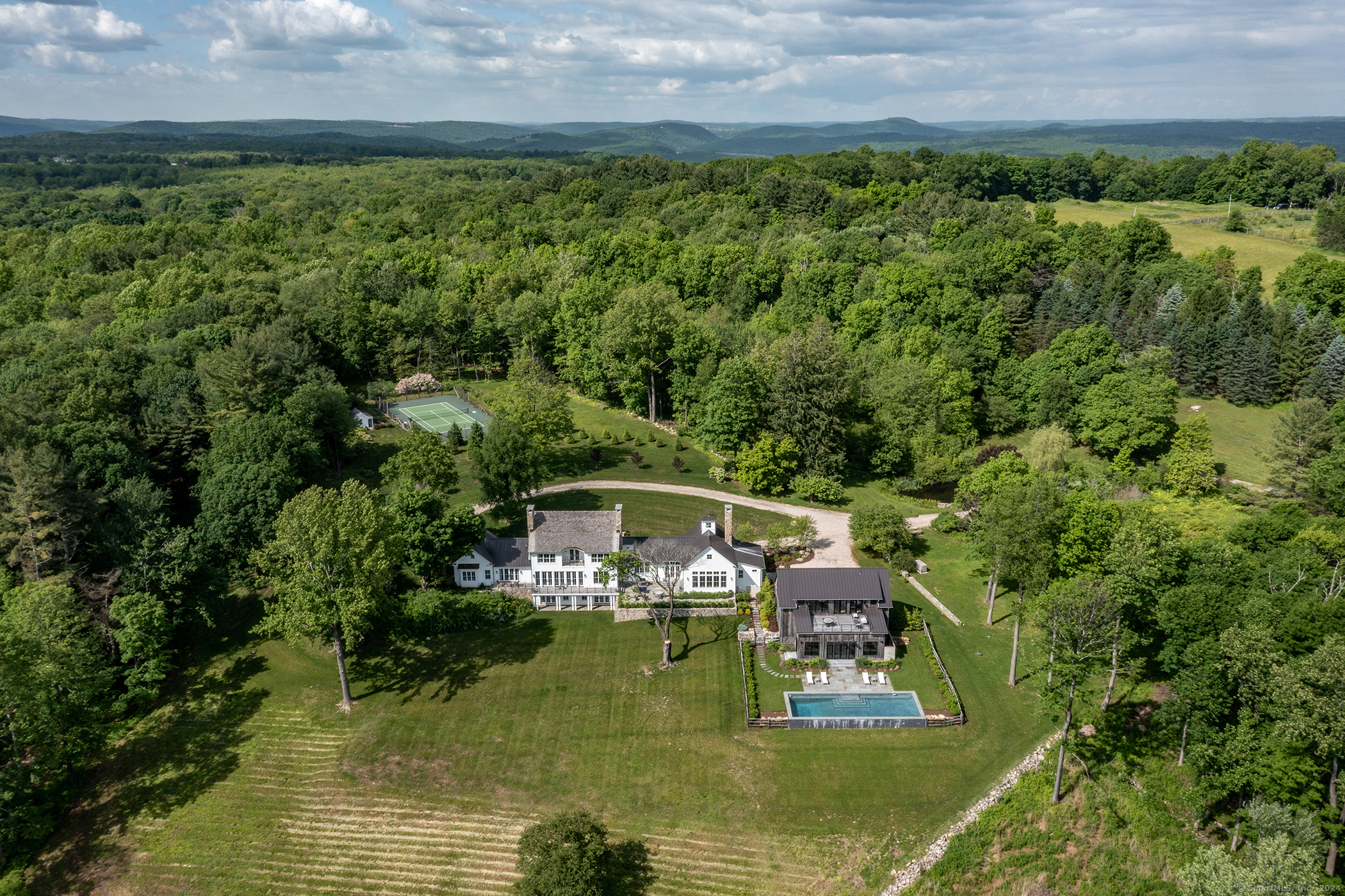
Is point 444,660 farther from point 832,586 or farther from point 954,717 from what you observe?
point 954,717

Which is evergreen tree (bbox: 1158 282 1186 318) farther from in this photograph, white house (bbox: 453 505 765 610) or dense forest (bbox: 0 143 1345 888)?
white house (bbox: 453 505 765 610)

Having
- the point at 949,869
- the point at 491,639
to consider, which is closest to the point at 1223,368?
the point at 949,869

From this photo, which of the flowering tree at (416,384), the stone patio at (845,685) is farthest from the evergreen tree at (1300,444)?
the flowering tree at (416,384)

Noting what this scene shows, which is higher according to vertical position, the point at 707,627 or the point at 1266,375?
the point at 1266,375

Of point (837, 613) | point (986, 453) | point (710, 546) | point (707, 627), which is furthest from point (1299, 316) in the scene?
point (707, 627)

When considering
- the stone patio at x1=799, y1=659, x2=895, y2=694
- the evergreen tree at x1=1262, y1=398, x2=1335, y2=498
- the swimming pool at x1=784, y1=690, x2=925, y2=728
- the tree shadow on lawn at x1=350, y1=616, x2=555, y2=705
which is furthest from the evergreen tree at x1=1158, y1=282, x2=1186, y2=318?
the tree shadow on lawn at x1=350, y1=616, x2=555, y2=705

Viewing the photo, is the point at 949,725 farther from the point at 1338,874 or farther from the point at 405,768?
the point at 405,768
